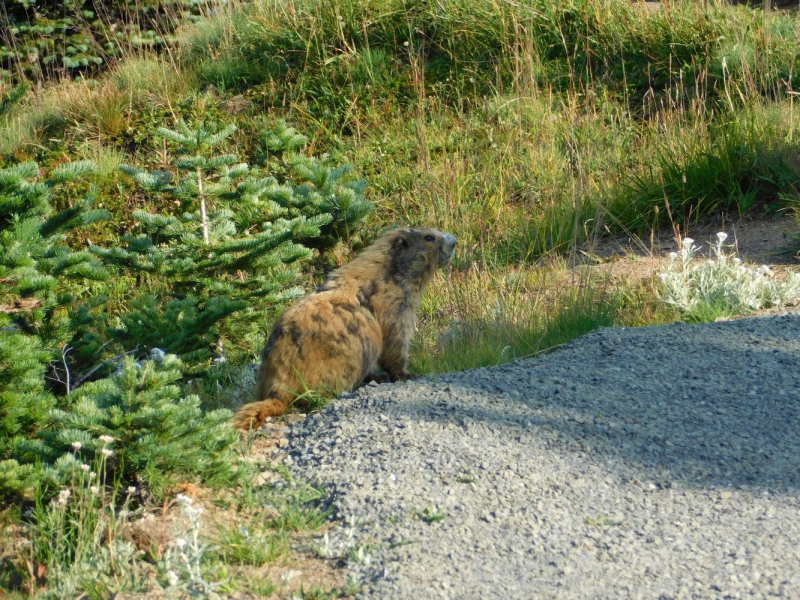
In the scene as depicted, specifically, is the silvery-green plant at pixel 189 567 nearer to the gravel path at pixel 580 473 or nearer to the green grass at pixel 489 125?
the gravel path at pixel 580 473

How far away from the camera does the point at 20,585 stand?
11.9 feet

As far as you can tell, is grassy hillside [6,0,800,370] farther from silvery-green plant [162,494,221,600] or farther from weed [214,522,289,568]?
silvery-green plant [162,494,221,600]

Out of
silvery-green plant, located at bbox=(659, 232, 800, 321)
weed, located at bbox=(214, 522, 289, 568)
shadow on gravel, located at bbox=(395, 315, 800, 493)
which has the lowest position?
silvery-green plant, located at bbox=(659, 232, 800, 321)

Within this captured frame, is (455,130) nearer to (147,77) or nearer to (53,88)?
(147,77)

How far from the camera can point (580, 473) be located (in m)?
3.89

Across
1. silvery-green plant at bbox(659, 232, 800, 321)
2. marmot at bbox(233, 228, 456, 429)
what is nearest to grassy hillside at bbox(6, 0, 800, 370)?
silvery-green plant at bbox(659, 232, 800, 321)

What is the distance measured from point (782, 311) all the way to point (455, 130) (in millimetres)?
5651

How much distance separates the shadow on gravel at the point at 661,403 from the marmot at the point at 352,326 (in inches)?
23.9

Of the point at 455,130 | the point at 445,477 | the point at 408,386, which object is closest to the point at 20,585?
the point at 445,477

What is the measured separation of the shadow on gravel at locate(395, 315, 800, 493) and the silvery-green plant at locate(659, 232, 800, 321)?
3.01ft

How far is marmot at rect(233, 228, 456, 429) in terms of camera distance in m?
5.08

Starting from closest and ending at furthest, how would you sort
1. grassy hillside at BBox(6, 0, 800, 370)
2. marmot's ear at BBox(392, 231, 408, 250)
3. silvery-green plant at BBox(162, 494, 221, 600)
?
silvery-green plant at BBox(162, 494, 221, 600) < marmot's ear at BBox(392, 231, 408, 250) < grassy hillside at BBox(6, 0, 800, 370)

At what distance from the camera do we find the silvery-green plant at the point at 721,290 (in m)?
6.54

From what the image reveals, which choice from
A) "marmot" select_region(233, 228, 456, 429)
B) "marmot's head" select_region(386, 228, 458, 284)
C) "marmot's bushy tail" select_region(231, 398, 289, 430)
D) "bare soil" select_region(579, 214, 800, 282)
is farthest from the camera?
"bare soil" select_region(579, 214, 800, 282)
